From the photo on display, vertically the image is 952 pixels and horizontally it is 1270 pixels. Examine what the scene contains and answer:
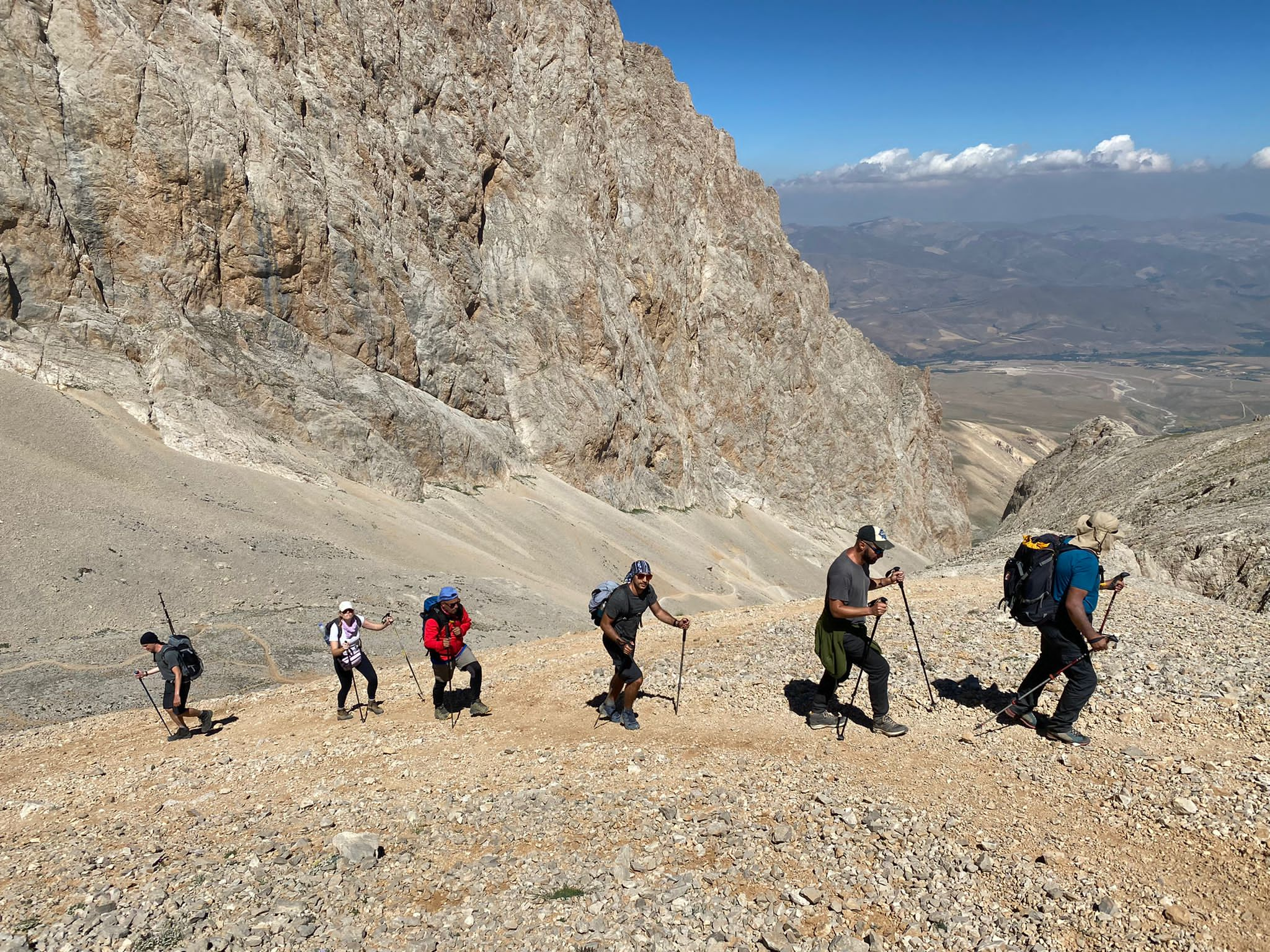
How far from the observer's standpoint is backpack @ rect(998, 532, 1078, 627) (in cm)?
842

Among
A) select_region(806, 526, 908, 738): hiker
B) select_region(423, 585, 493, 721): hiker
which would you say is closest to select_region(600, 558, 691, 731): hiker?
select_region(806, 526, 908, 738): hiker

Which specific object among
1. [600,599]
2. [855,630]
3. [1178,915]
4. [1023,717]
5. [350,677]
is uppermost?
[600,599]

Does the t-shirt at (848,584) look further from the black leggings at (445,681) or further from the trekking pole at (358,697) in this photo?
the trekking pole at (358,697)

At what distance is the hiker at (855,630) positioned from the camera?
826 cm

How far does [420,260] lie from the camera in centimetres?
4569

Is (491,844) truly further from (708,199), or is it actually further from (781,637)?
(708,199)

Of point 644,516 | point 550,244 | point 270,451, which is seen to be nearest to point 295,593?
point 270,451

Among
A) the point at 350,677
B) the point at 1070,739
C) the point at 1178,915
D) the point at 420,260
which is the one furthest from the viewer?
the point at 420,260

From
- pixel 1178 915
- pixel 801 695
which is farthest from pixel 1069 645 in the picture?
pixel 801 695

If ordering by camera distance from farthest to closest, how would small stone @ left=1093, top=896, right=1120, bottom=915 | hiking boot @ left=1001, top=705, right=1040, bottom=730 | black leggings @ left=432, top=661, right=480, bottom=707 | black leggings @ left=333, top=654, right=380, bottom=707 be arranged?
black leggings @ left=333, top=654, right=380, bottom=707 < black leggings @ left=432, top=661, right=480, bottom=707 < hiking boot @ left=1001, top=705, right=1040, bottom=730 < small stone @ left=1093, top=896, right=1120, bottom=915

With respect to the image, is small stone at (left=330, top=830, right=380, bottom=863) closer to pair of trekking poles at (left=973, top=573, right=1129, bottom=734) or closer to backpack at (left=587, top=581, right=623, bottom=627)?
backpack at (left=587, top=581, right=623, bottom=627)

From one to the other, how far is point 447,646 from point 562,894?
4.94 m

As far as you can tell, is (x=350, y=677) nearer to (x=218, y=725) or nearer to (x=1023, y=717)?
(x=218, y=725)

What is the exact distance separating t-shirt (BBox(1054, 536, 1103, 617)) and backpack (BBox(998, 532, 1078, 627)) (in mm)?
59
